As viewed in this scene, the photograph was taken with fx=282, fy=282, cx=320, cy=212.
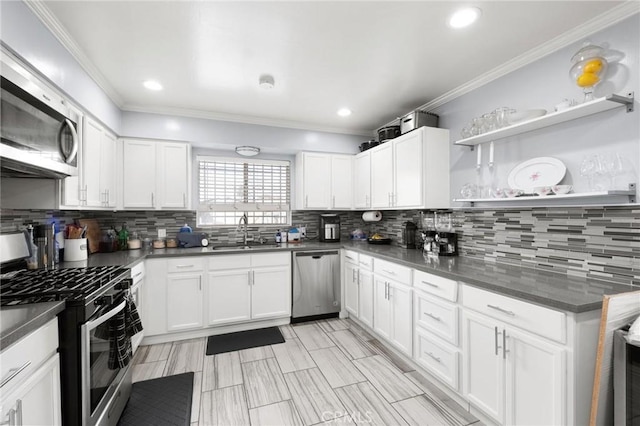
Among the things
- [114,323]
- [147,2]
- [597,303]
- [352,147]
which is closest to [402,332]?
[597,303]

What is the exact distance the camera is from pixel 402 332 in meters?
2.48

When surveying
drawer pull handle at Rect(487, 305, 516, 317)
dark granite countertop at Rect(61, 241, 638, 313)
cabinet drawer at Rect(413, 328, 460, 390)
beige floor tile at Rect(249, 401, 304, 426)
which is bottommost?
beige floor tile at Rect(249, 401, 304, 426)

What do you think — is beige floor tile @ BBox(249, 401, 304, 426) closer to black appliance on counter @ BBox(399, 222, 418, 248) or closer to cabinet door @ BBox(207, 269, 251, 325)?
cabinet door @ BBox(207, 269, 251, 325)

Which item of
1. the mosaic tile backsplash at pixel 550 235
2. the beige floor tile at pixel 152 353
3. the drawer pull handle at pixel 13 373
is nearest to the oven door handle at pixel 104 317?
the drawer pull handle at pixel 13 373

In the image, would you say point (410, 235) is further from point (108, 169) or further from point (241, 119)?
point (108, 169)

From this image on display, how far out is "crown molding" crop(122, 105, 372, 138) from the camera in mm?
3191

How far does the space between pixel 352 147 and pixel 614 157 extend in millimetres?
2852

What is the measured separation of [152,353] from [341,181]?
2.94 m

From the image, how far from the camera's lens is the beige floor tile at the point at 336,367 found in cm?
228

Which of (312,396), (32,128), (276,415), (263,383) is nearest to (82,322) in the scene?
(32,128)

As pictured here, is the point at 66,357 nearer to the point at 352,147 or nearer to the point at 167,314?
the point at 167,314

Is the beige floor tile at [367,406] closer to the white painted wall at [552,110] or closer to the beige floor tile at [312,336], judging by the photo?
the beige floor tile at [312,336]

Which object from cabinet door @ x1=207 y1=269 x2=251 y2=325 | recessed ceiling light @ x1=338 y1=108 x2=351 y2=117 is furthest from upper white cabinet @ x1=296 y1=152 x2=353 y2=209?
cabinet door @ x1=207 y1=269 x2=251 y2=325

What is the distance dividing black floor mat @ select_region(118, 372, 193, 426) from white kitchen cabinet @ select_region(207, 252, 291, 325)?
2.75ft
